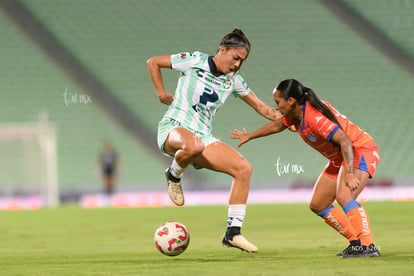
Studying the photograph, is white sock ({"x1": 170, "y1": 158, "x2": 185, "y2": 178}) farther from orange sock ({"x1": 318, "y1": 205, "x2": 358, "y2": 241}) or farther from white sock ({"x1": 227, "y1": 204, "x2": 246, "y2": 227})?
orange sock ({"x1": 318, "y1": 205, "x2": 358, "y2": 241})

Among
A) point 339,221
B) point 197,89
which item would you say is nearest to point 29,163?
point 197,89

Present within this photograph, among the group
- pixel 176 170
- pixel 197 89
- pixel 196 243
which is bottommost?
pixel 196 243

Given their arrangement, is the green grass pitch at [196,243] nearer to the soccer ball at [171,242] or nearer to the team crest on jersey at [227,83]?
the soccer ball at [171,242]

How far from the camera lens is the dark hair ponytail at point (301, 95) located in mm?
8805

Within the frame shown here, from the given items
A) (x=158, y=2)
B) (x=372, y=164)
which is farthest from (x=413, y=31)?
(x=372, y=164)

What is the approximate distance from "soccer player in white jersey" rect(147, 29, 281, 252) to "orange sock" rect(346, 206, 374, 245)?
1119mm

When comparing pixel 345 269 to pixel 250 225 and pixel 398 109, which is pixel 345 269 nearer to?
pixel 250 225

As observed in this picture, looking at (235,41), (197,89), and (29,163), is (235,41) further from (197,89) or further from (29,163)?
(29,163)

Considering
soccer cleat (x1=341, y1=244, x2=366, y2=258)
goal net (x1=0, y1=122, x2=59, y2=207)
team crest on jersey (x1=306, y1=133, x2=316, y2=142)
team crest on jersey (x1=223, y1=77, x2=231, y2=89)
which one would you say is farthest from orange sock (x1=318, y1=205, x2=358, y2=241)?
goal net (x1=0, y1=122, x2=59, y2=207)

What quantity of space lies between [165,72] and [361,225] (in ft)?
53.7

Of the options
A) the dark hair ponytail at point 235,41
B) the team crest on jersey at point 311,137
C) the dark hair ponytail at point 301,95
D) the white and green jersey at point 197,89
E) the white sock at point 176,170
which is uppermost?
the dark hair ponytail at point 235,41

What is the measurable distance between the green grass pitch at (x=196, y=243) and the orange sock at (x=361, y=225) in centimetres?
28

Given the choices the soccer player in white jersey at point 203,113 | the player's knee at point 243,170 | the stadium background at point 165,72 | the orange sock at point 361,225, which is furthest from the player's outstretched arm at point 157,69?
the stadium background at point 165,72

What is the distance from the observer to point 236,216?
30.6ft
